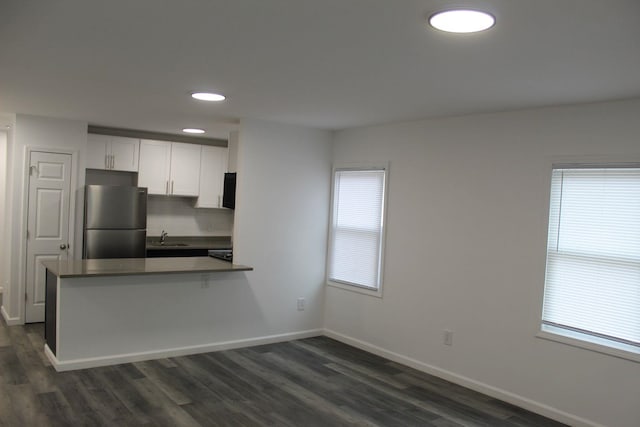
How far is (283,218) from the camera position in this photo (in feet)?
18.0

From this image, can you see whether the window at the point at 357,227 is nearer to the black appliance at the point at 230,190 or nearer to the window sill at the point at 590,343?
the black appliance at the point at 230,190

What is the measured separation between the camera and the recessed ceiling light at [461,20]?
6.78 feet

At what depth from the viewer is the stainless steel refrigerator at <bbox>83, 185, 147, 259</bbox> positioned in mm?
5844

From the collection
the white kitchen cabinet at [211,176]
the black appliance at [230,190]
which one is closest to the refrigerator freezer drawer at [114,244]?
the white kitchen cabinet at [211,176]

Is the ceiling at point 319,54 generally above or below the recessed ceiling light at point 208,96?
above

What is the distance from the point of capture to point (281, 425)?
3.46m

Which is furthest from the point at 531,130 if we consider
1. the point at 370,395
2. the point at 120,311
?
the point at 120,311

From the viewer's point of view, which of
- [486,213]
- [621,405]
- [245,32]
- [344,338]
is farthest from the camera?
[344,338]

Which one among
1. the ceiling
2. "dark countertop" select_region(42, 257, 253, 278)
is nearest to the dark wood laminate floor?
"dark countertop" select_region(42, 257, 253, 278)

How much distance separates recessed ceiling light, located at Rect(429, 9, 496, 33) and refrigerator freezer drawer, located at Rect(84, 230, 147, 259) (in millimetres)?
4920

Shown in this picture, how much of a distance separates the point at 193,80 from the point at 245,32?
1.17 meters

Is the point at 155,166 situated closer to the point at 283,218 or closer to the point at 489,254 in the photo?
the point at 283,218

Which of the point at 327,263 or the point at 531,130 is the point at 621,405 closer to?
the point at 531,130

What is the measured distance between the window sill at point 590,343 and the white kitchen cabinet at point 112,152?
517 centimetres
